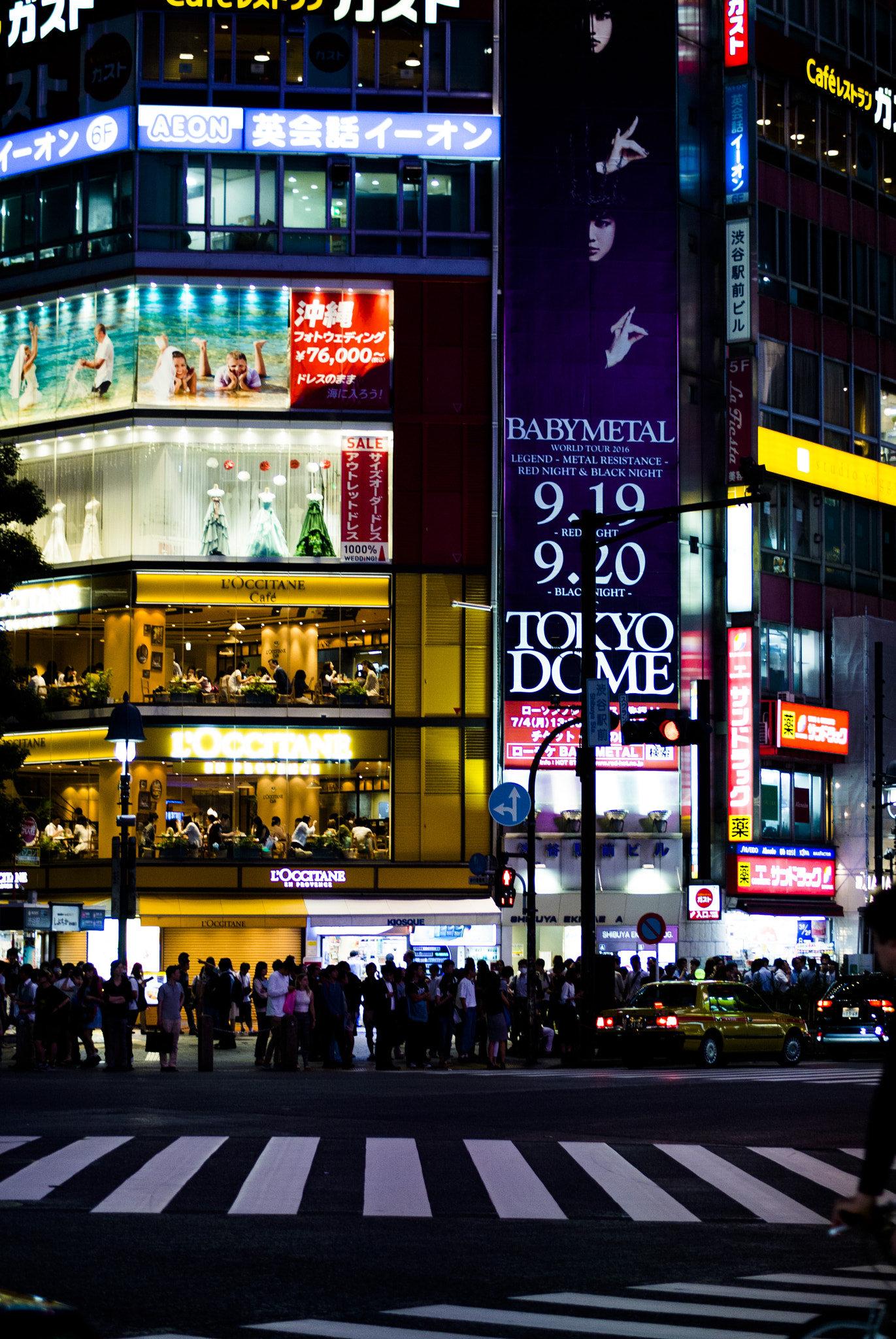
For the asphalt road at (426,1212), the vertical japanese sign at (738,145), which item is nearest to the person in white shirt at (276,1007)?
the asphalt road at (426,1212)

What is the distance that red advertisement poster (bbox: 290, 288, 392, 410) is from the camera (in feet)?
169

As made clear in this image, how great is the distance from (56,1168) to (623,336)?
4103cm

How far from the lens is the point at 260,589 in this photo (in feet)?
168

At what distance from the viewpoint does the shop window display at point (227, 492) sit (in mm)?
51094

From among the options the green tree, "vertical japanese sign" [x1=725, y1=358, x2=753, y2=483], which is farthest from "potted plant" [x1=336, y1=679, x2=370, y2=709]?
the green tree

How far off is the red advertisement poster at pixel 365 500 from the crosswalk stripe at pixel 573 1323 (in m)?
42.7

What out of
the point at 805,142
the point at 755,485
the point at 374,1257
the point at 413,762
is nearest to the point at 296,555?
the point at 413,762

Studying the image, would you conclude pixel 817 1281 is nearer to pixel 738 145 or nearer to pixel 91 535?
pixel 91 535

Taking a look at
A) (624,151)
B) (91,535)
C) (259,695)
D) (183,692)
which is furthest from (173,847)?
(624,151)

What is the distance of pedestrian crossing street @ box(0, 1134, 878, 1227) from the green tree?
20426mm

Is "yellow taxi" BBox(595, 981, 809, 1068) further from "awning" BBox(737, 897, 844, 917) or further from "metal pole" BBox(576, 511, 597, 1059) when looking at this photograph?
"awning" BBox(737, 897, 844, 917)

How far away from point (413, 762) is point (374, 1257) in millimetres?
40282

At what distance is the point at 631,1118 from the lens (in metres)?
19.4

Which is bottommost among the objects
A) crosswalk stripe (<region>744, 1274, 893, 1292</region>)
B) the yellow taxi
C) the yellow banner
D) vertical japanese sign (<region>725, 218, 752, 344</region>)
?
the yellow taxi
